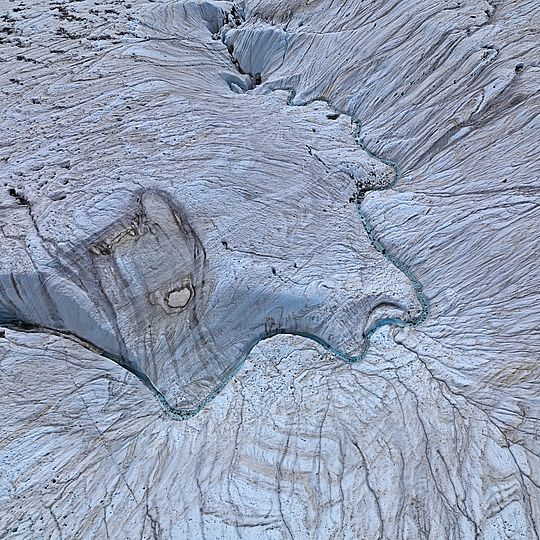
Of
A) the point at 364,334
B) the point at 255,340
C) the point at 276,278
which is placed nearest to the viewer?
the point at 364,334

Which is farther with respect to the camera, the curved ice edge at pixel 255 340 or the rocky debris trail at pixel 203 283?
the rocky debris trail at pixel 203 283

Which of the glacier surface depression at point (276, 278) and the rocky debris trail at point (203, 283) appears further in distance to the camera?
the rocky debris trail at point (203, 283)

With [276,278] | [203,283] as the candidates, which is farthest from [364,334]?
[203,283]

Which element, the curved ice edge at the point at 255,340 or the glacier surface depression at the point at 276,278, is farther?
the curved ice edge at the point at 255,340

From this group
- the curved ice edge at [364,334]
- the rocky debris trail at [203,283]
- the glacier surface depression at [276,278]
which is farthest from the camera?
the rocky debris trail at [203,283]

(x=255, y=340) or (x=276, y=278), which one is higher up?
(x=276, y=278)

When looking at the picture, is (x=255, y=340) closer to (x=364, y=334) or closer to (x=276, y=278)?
(x=276, y=278)

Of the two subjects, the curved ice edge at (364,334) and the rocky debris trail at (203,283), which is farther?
the rocky debris trail at (203,283)

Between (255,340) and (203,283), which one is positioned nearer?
(255,340)

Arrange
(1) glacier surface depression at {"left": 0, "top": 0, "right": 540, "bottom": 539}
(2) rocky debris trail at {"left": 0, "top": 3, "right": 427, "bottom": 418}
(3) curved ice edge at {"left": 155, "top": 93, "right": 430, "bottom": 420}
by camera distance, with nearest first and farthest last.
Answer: (1) glacier surface depression at {"left": 0, "top": 0, "right": 540, "bottom": 539} → (3) curved ice edge at {"left": 155, "top": 93, "right": 430, "bottom": 420} → (2) rocky debris trail at {"left": 0, "top": 3, "right": 427, "bottom": 418}

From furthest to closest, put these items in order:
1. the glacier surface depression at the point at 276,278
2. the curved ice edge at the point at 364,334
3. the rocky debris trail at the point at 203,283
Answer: the rocky debris trail at the point at 203,283 < the curved ice edge at the point at 364,334 < the glacier surface depression at the point at 276,278
